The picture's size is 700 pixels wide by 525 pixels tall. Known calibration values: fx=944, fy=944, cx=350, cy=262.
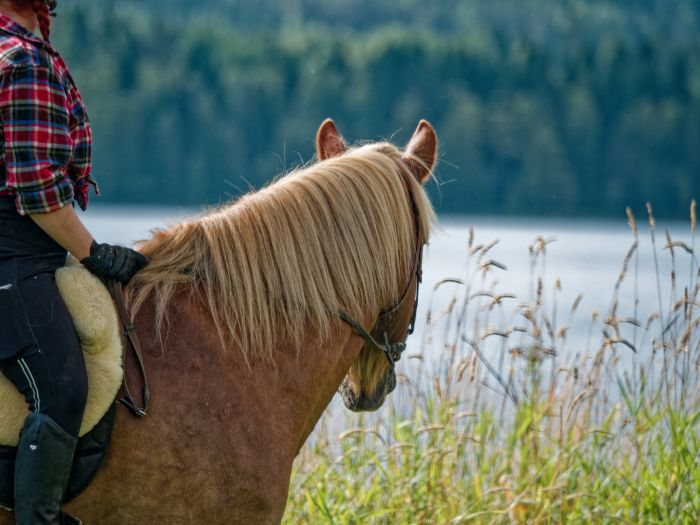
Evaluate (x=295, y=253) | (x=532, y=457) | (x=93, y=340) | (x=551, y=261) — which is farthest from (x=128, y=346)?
(x=551, y=261)

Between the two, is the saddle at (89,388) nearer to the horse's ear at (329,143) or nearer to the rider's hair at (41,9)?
the rider's hair at (41,9)

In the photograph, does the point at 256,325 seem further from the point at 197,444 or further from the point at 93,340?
the point at 93,340

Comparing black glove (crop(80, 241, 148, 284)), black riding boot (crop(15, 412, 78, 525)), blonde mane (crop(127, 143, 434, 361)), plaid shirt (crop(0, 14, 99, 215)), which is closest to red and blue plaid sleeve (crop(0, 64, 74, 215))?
plaid shirt (crop(0, 14, 99, 215))

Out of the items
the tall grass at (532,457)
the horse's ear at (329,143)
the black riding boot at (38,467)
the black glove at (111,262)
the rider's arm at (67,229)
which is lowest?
the tall grass at (532,457)

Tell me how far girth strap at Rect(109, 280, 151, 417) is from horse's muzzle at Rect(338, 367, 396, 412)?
1.05 meters

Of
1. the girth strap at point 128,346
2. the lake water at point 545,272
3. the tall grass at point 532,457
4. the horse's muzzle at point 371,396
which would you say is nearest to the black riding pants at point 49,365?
the girth strap at point 128,346

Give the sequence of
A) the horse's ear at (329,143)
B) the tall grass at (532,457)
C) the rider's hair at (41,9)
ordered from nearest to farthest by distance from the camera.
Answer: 1. the rider's hair at (41,9)
2. the horse's ear at (329,143)
3. the tall grass at (532,457)

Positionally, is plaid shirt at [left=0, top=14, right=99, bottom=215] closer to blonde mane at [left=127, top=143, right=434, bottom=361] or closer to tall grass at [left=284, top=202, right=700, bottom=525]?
blonde mane at [left=127, top=143, right=434, bottom=361]

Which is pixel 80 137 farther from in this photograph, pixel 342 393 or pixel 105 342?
pixel 342 393

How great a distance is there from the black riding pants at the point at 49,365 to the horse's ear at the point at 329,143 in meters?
1.45

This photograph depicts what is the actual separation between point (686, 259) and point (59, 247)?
27.2m

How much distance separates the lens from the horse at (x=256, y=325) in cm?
294

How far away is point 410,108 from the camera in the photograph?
5641cm

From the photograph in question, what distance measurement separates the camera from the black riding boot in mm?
2689
